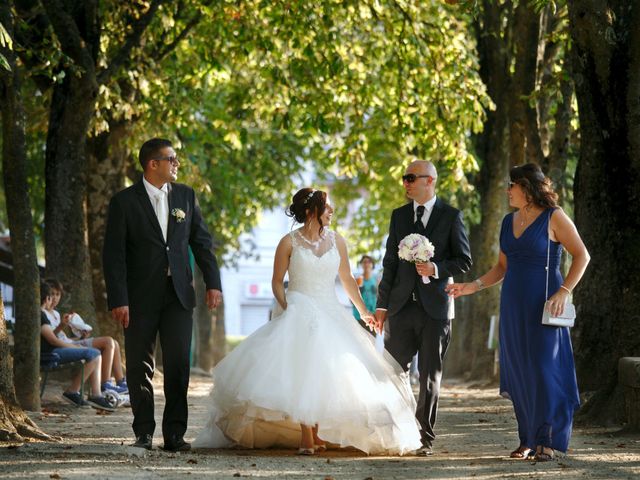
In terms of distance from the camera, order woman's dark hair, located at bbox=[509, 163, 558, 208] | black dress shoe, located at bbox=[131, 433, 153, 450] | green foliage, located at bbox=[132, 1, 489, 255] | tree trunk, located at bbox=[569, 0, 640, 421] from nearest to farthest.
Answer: woman's dark hair, located at bbox=[509, 163, 558, 208] → black dress shoe, located at bbox=[131, 433, 153, 450] → tree trunk, located at bbox=[569, 0, 640, 421] → green foliage, located at bbox=[132, 1, 489, 255]

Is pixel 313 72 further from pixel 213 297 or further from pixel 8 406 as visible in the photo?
pixel 213 297

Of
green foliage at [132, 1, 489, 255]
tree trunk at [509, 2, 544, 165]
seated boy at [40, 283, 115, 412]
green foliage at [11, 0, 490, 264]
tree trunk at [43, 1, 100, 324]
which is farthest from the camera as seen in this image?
tree trunk at [509, 2, 544, 165]

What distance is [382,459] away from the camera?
997 centimetres

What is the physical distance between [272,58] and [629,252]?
1097 centimetres

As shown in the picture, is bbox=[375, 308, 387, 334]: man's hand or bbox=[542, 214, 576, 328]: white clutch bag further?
bbox=[375, 308, 387, 334]: man's hand

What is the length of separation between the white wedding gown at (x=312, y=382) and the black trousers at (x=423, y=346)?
0.13 metres

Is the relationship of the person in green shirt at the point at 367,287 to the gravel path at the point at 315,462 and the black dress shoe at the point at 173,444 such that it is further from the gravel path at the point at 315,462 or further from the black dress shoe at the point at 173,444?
the black dress shoe at the point at 173,444

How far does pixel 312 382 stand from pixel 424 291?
3.90ft

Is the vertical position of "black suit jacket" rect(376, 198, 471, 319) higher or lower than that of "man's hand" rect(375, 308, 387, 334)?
higher

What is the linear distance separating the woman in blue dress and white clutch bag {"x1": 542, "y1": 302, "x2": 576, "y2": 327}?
40 millimetres

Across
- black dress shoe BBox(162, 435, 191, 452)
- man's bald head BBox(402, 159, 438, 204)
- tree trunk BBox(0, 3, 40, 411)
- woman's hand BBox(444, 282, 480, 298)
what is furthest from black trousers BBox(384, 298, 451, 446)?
tree trunk BBox(0, 3, 40, 411)

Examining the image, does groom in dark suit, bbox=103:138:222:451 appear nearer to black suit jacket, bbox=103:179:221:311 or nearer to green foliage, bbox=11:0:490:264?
black suit jacket, bbox=103:179:221:311

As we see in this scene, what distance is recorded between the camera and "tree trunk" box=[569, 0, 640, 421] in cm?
1233

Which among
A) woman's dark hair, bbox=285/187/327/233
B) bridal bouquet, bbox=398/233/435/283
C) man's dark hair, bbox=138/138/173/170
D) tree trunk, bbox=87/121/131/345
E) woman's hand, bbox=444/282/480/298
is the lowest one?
woman's hand, bbox=444/282/480/298
